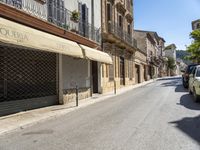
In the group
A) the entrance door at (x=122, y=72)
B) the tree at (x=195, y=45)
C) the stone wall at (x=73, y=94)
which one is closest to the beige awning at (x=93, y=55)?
the stone wall at (x=73, y=94)

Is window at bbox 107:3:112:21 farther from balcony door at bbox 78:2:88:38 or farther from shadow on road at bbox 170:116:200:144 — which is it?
shadow on road at bbox 170:116:200:144

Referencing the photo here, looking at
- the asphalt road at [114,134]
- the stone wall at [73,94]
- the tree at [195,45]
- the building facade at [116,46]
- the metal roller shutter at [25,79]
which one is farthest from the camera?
the tree at [195,45]

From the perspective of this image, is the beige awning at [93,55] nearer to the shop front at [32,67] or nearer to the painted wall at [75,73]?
the shop front at [32,67]

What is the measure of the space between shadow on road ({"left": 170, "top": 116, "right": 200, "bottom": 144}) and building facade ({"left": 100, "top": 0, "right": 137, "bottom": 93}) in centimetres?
1458

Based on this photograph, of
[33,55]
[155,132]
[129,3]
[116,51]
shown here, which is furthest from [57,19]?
[129,3]

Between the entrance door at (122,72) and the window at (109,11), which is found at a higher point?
the window at (109,11)

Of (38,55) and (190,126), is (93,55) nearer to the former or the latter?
(38,55)

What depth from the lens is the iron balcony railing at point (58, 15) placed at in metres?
13.4

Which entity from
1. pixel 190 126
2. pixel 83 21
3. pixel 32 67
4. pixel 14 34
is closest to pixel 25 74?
pixel 32 67

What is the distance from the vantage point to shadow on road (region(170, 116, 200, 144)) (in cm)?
757

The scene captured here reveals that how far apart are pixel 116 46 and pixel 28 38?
1885 centimetres

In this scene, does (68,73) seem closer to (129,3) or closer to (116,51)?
(116,51)

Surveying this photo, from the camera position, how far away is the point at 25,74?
1372 cm

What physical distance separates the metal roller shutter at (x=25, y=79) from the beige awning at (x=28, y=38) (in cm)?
127
